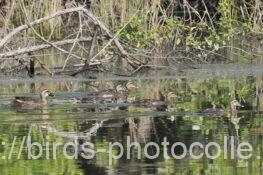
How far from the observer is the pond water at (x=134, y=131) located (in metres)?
10.5

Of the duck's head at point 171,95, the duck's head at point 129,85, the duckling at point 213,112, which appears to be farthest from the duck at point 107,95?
the duckling at point 213,112

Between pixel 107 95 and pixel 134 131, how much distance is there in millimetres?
3961

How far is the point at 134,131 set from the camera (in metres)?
12.8

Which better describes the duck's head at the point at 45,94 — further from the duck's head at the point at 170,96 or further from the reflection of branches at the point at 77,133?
the reflection of branches at the point at 77,133

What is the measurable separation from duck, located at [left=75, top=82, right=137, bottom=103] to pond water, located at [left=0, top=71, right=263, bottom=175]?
0.38 feet

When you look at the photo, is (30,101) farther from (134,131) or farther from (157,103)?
(134,131)

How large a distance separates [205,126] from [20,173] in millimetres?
3618

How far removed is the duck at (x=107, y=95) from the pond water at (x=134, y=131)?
115 mm

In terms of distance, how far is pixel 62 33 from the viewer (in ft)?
86.7

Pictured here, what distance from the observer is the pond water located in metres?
10.5

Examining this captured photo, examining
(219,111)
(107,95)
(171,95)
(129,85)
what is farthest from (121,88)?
(219,111)

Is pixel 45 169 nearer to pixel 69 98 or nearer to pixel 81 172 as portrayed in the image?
pixel 81 172


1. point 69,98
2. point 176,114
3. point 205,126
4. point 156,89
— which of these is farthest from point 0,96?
point 205,126

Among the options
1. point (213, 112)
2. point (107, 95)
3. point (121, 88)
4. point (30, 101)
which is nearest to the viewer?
point (213, 112)
